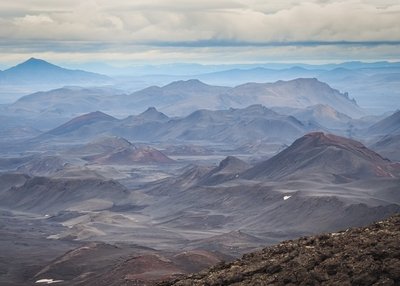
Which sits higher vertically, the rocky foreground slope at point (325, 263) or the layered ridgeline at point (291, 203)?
the rocky foreground slope at point (325, 263)

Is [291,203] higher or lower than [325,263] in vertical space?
lower

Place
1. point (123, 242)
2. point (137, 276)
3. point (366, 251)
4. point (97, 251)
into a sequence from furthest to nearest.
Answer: point (123, 242) → point (97, 251) → point (137, 276) → point (366, 251)

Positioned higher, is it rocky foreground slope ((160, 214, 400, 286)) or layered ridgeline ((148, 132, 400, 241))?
rocky foreground slope ((160, 214, 400, 286))

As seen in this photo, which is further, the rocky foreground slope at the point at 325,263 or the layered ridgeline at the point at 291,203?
the layered ridgeline at the point at 291,203

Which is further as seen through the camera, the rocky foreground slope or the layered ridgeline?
the layered ridgeline

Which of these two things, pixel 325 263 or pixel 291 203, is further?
pixel 291 203

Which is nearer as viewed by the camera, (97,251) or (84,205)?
(97,251)

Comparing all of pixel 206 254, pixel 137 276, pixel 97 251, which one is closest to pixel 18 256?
Answer: pixel 97 251

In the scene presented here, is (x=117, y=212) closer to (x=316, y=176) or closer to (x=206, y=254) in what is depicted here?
(x=316, y=176)
